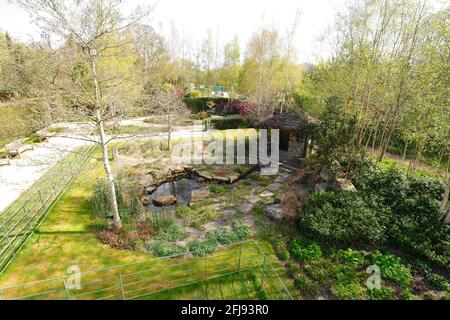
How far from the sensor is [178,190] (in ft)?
37.7

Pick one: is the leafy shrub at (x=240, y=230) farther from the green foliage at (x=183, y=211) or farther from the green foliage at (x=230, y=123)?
the green foliage at (x=230, y=123)

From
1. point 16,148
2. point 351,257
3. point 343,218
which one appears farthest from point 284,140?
point 16,148

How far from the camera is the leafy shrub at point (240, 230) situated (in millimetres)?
7465

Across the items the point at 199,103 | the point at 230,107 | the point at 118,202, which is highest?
the point at 199,103

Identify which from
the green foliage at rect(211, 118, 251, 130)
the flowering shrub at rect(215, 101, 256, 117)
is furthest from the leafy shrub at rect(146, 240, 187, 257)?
the flowering shrub at rect(215, 101, 256, 117)

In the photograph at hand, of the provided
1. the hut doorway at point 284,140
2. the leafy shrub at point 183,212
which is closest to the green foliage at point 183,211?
the leafy shrub at point 183,212

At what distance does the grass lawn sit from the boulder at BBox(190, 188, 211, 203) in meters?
3.46

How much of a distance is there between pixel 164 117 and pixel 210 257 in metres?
11.8

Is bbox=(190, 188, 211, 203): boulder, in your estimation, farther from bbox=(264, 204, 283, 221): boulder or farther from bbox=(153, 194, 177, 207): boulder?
bbox=(264, 204, 283, 221): boulder

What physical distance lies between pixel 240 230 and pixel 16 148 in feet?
43.3

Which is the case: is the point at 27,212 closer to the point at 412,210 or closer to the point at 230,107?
the point at 412,210
